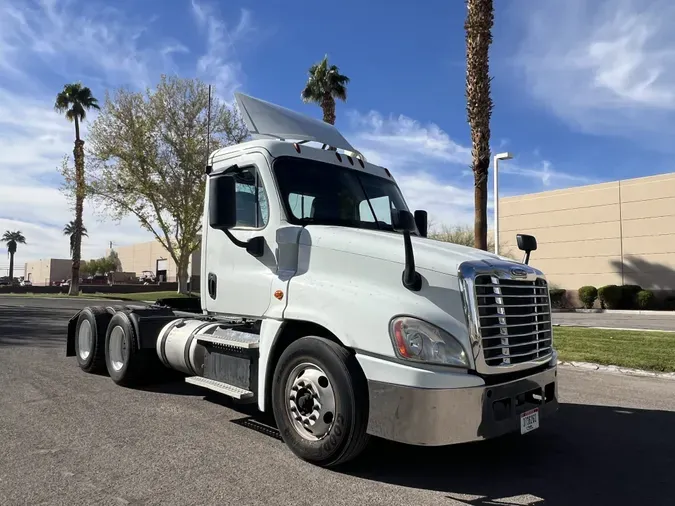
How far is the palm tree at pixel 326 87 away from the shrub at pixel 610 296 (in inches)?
709

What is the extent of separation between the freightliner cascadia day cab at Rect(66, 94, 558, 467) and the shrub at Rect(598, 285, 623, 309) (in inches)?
1154

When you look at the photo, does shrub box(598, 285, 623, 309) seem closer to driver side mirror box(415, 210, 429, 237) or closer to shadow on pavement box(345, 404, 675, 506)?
shadow on pavement box(345, 404, 675, 506)

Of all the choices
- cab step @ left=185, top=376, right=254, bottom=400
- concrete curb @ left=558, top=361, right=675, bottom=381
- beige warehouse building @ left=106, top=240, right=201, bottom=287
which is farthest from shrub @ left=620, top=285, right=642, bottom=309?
beige warehouse building @ left=106, top=240, right=201, bottom=287

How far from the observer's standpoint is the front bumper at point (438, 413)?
3.68 meters

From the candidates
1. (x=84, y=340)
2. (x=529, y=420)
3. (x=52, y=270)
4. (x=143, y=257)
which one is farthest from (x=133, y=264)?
(x=529, y=420)

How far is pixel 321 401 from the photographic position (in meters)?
4.21

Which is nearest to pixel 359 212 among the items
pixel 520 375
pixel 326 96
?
pixel 520 375

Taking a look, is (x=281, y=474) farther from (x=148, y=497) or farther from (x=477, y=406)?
(x=477, y=406)

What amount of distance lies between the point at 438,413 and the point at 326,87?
2824 centimetres

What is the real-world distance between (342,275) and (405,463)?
1603 mm

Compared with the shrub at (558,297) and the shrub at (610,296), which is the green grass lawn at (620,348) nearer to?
the shrub at (610,296)

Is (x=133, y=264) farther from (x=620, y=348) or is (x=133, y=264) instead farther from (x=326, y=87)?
(x=620, y=348)

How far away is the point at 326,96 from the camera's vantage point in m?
30.2

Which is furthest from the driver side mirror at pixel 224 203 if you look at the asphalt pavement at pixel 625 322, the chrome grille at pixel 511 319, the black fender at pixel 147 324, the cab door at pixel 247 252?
the asphalt pavement at pixel 625 322
